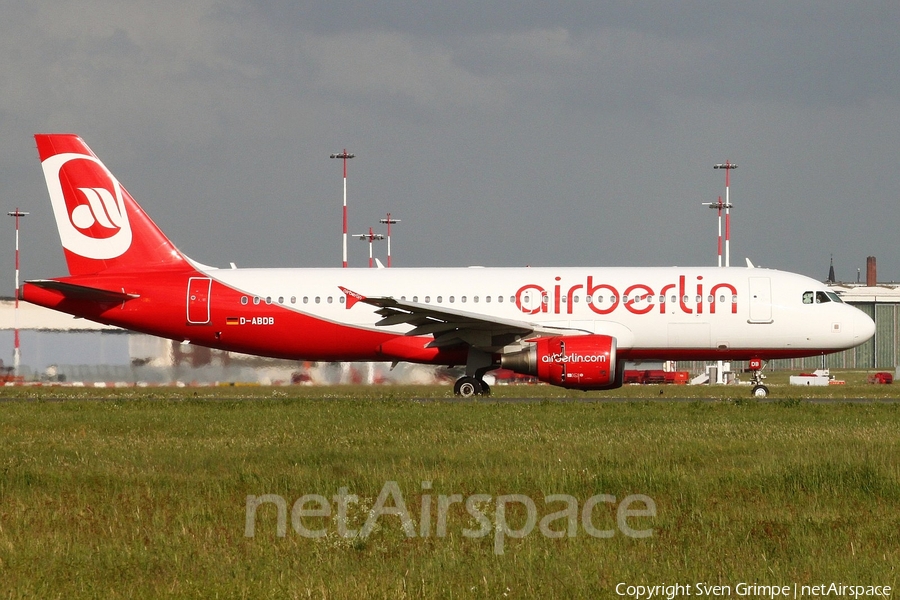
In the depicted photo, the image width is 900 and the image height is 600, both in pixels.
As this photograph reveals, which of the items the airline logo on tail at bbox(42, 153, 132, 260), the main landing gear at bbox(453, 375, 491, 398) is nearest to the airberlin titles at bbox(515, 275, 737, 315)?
the main landing gear at bbox(453, 375, 491, 398)

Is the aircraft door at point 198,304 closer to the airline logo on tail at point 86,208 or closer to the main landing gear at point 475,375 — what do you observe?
the airline logo on tail at point 86,208

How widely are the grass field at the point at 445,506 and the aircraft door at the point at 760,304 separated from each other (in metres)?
9.92

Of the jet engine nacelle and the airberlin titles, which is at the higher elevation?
the airberlin titles

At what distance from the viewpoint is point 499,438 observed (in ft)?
55.2

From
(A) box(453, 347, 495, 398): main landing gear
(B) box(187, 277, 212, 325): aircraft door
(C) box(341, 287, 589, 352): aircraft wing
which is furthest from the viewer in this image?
(B) box(187, 277, 212, 325): aircraft door

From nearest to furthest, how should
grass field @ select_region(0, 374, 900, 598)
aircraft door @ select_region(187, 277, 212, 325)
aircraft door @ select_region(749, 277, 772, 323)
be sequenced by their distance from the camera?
grass field @ select_region(0, 374, 900, 598), aircraft door @ select_region(749, 277, 772, 323), aircraft door @ select_region(187, 277, 212, 325)

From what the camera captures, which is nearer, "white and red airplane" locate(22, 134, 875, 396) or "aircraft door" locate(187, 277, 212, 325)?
"white and red airplane" locate(22, 134, 875, 396)

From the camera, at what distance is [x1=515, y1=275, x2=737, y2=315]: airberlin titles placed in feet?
97.3

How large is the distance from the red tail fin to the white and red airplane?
0.09 feet

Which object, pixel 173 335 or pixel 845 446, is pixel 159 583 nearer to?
pixel 845 446

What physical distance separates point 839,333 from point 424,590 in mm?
24813

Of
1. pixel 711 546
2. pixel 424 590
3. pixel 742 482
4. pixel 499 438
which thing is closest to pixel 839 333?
pixel 499 438

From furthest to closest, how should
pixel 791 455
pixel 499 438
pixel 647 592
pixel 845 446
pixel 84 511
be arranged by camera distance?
pixel 499 438
pixel 845 446
pixel 791 455
pixel 84 511
pixel 647 592

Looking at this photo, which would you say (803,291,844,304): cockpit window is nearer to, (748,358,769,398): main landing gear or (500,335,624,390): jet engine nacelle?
(748,358,769,398): main landing gear
